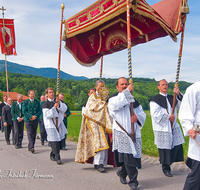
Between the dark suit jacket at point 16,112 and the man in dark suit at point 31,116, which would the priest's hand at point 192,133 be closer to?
the man in dark suit at point 31,116

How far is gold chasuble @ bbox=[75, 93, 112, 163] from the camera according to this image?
225 inches

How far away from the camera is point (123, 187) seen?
4.49 metres

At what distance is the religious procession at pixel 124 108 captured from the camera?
419cm

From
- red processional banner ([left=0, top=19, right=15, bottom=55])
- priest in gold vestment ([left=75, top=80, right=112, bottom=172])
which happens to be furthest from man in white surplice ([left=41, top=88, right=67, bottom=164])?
red processional banner ([left=0, top=19, right=15, bottom=55])

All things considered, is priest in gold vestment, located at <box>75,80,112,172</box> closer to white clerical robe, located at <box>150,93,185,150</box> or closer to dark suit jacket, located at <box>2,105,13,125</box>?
white clerical robe, located at <box>150,93,185,150</box>

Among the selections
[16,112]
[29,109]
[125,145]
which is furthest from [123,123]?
[16,112]

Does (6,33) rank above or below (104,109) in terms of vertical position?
above

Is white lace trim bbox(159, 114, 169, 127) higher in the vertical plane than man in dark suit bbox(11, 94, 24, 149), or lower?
higher

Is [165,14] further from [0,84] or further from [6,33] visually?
[0,84]

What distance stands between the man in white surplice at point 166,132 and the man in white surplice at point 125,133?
86cm

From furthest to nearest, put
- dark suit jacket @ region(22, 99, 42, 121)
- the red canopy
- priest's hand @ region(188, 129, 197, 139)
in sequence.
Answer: dark suit jacket @ region(22, 99, 42, 121) → the red canopy → priest's hand @ region(188, 129, 197, 139)

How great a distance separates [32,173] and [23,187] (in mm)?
939

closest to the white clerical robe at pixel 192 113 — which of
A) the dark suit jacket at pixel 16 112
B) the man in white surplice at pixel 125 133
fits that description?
the man in white surplice at pixel 125 133

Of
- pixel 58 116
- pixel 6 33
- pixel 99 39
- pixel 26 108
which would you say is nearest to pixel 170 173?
pixel 58 116
